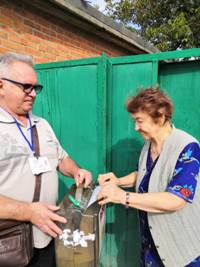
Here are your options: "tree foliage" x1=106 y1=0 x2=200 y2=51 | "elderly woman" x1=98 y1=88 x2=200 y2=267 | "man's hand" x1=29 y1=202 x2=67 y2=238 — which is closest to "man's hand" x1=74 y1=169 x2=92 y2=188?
"elderly woman" x1=98 y1=88 x2=200 y2=267

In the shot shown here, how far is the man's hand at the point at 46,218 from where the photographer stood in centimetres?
154

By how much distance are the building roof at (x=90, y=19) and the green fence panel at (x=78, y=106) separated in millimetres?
1004

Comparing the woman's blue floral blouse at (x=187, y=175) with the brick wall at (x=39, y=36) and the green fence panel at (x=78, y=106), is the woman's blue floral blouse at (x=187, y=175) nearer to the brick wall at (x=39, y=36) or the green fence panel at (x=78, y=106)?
the green fence panel at (x=78, y=106)

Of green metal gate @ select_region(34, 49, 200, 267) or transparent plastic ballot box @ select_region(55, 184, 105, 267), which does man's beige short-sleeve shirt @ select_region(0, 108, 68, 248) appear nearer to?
transparent plastic ballot box @ select_region(55, 184, 105, 267)

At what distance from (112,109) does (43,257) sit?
1.36 metres

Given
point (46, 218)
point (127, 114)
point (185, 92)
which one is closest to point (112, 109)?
point (127, 114)

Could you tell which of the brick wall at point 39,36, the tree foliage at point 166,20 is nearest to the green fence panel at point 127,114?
the brick wall at point 39,36

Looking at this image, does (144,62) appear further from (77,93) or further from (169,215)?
(169,215)

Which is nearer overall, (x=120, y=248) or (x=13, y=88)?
(x=13, y=88)

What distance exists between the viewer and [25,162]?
1766mm

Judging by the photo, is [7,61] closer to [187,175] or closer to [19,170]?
[19,170]

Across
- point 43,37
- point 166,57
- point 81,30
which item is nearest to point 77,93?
point 166,57

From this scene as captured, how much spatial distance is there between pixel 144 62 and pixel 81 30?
2.15m

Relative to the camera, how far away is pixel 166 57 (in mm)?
2346
